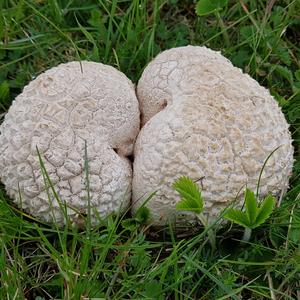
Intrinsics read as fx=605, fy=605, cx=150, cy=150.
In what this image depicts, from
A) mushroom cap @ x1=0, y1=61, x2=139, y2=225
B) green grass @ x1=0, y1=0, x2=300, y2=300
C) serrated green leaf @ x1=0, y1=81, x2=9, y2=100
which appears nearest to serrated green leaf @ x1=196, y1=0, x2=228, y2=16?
green grass @ x1=0, y1=0, x2=300, y2=300

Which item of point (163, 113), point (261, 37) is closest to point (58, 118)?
point (163, 113)

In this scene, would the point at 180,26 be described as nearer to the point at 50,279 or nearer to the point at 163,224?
the point at 163,224

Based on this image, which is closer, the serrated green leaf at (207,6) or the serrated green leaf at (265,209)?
the serrated green leaf at (265,209)

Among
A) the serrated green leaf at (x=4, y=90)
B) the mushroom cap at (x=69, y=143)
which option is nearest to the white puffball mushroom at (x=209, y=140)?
the mushroom cap at (x=69, y=143)

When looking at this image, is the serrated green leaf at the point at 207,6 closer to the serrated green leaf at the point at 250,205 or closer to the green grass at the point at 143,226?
the green grass at the point at 143,226

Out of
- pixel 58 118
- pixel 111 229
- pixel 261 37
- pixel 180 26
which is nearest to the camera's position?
pixel 111 229

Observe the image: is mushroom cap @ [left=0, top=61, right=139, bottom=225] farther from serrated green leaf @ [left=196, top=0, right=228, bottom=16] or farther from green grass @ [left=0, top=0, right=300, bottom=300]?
serrated green leaf @ [left=196, top=0, right=228, bottom=16]
